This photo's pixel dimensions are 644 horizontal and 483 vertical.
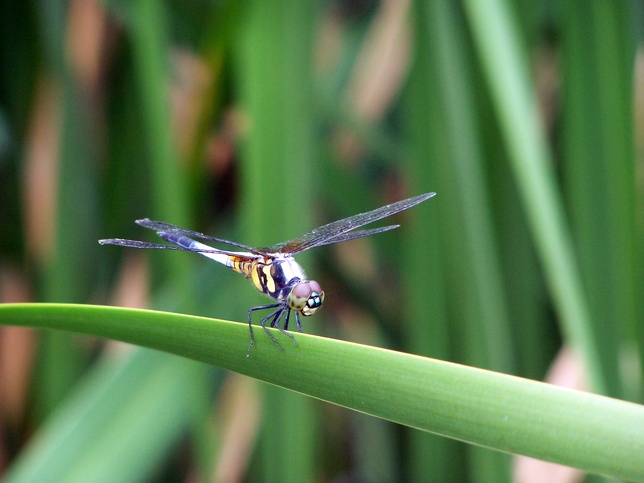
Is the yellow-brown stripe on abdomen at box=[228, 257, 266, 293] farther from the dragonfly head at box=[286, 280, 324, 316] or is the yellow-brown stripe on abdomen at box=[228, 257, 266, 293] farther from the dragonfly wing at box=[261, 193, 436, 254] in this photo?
the dragonfly head at box=[286, 280, 324, 316]

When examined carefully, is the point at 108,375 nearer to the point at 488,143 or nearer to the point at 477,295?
the point at 477,295

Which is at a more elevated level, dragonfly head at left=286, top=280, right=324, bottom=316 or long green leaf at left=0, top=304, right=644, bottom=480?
long green leaf at left=0, top=304, right=644, bottom=480

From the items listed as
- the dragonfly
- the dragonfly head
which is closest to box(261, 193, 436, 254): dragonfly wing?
the dragonfly

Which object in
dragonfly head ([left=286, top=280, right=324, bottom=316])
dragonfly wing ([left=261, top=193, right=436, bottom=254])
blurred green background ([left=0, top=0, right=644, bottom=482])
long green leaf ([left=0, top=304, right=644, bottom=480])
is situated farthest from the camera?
blurred green background ([left=0, top=0, right=644, bottom=482])

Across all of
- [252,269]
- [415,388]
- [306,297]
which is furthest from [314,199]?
[415,388]

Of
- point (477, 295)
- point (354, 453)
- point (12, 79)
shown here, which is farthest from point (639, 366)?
point (12, 79)

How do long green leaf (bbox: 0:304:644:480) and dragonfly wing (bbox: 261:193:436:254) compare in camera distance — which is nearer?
long green leaf (bbox: 0:304:644:480)

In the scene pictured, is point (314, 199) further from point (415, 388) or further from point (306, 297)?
point (415, 388)
